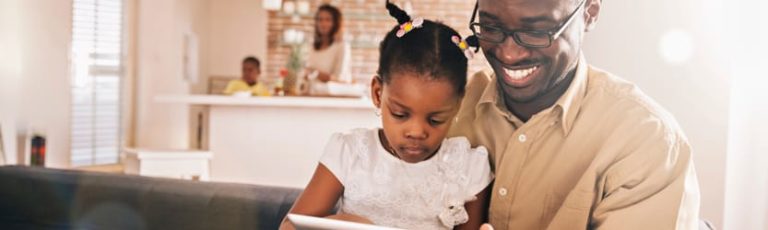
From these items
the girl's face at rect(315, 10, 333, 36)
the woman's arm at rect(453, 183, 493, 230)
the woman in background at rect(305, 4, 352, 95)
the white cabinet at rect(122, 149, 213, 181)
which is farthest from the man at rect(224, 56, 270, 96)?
the woman's arm at rect(453, 183, 493, 230)

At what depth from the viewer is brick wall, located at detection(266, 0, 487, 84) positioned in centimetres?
737

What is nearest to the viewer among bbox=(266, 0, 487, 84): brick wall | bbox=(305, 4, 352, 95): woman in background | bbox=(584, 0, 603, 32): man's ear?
bbox=(584, 0, 603, 32): man's ear

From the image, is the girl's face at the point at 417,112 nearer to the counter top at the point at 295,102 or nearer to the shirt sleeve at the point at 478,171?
the shirt sleeve at the point at 478,171

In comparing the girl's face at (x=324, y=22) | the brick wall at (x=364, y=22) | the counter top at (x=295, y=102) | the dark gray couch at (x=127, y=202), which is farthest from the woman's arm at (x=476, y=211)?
the brick wall at (x=364, y=22)

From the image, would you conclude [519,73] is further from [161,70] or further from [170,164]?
[161,70]

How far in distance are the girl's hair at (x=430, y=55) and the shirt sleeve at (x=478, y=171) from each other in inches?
4.4

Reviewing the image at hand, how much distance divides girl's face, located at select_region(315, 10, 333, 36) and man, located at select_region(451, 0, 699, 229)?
4313 mm

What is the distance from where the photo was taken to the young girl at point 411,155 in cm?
140

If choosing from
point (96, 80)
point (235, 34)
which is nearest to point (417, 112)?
point (96, 80)

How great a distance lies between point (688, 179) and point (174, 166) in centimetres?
461

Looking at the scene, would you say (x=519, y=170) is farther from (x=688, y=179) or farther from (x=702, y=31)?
(x=702, y=31)

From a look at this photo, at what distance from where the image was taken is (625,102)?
1351mm

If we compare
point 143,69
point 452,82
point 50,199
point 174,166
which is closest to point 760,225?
point 452,82

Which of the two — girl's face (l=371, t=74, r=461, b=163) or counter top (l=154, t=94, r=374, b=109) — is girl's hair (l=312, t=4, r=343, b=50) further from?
girl's face (l=371, t=74, r=461, b=163)
